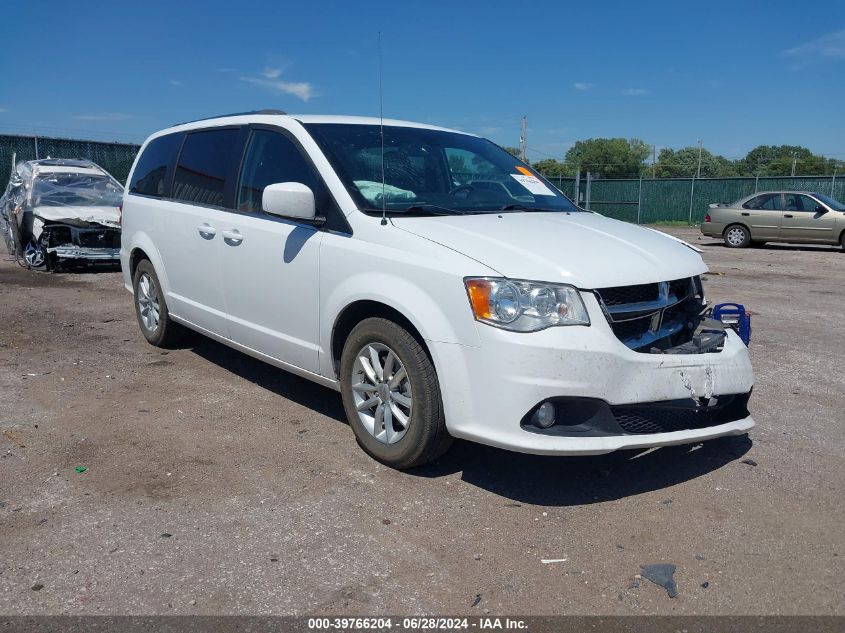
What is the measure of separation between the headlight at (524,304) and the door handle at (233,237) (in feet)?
6.65

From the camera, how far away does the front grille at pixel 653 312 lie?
3.57 m

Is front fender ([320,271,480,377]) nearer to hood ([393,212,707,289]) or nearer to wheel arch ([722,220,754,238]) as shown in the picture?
hood ([393,212,707,289])

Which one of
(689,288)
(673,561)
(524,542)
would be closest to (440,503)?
(524,542)

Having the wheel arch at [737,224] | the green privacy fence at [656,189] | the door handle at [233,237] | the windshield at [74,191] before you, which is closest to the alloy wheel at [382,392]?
the door handle at [233,237]

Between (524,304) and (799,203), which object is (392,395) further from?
(799,203)

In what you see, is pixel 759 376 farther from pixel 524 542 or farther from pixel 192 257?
pixel 192 257

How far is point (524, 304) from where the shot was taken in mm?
3436

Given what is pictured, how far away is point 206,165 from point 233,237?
2.92 feet

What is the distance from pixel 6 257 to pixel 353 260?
40.1 feet

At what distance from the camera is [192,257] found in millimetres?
5516

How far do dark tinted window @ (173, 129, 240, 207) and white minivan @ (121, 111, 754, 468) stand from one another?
21 millimetres

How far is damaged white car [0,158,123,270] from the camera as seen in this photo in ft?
37.9

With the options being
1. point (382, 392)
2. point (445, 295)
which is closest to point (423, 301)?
point (445, 295)

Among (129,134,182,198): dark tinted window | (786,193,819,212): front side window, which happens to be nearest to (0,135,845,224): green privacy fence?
(786,193,819,212): front side window
